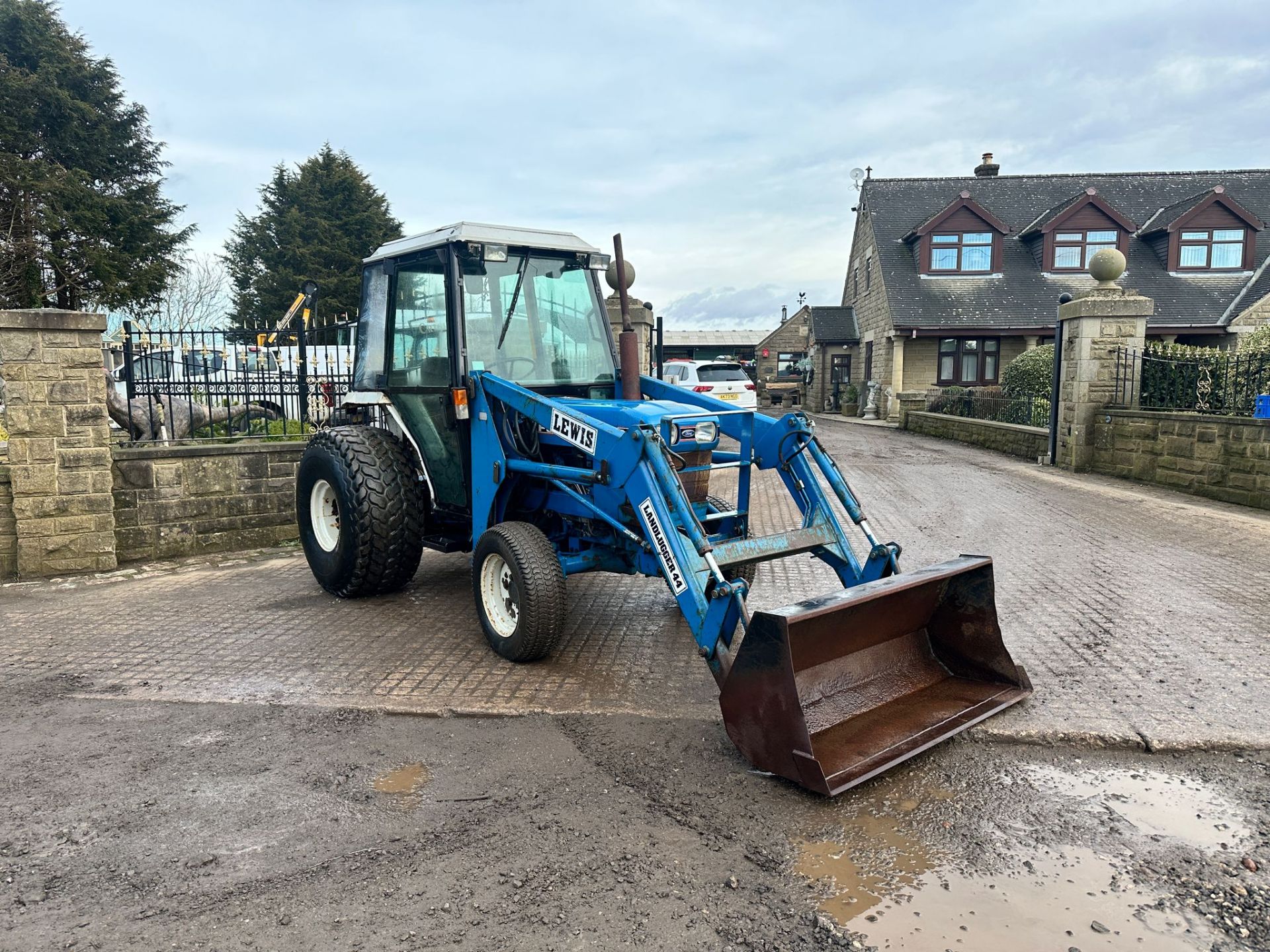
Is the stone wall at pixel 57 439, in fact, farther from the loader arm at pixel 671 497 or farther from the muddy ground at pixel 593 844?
the loader arm at pixel 671 497

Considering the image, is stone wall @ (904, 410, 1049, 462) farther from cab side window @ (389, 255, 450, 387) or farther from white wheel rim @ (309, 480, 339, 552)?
white wheel rim @ (309, 480, 339, 552)

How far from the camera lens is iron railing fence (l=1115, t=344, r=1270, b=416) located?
380 inches

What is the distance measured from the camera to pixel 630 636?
209 inches

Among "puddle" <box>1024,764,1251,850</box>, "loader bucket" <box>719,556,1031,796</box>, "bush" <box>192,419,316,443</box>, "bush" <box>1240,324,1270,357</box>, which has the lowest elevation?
"puddle" <box>1024,764,1251,850</box>

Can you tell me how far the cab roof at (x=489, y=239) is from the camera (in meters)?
5.30

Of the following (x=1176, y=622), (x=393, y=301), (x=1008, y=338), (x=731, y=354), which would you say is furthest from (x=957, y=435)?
(x=731, y=354)

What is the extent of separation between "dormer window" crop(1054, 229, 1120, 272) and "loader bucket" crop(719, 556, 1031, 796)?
25.5 m

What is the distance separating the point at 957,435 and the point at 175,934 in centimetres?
1740

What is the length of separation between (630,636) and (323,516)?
261 cm

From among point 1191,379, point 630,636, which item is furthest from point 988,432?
point 630,636

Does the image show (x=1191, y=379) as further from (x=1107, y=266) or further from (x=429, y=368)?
(x=429, y=368)

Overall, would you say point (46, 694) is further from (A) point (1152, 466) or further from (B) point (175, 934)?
(A) point (1152, 466)

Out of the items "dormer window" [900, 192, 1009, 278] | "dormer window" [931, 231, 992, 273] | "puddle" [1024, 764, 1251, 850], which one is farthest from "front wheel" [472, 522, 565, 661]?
"dormer window" [931, 231, 992, 273]

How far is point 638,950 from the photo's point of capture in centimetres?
244
